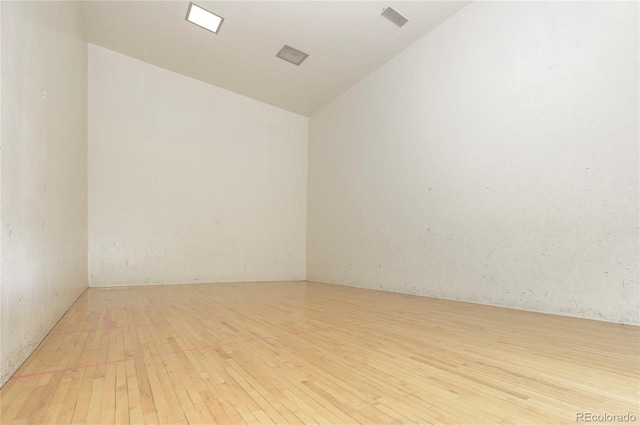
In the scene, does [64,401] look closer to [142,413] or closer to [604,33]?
[142,413]

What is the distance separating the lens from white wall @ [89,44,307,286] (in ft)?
13.3

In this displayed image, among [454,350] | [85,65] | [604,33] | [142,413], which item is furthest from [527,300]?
[85,65]

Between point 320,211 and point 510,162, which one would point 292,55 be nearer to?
point 320,211

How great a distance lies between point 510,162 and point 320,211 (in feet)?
10.2

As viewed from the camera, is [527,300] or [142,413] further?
[527,300]

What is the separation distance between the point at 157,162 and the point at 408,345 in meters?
4.12

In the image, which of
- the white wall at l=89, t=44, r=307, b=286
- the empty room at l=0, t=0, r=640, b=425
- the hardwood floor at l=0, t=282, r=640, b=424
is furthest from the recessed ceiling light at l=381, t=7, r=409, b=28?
the hardwood floor at l=0, t=282, r=640, b=424

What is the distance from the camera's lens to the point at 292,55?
4.06 m

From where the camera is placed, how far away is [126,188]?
4.16 m

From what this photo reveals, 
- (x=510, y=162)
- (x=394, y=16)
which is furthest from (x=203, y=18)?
(x=510, y=162)

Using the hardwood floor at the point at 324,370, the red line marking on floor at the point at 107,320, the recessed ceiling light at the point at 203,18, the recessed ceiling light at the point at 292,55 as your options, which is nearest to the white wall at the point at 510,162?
the hardwood floor at the point at 324,370

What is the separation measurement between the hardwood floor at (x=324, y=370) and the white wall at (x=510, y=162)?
496 mm

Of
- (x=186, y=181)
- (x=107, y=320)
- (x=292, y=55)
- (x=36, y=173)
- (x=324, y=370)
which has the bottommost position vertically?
(x=107, y=320)

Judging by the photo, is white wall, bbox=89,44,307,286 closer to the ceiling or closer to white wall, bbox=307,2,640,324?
the ceiling
